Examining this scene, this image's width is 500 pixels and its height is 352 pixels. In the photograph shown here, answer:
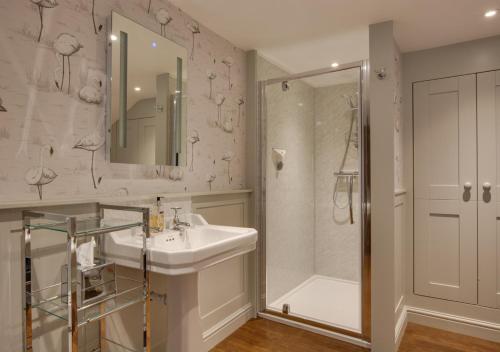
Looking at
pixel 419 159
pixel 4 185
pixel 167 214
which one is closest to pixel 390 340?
pixel 419 159

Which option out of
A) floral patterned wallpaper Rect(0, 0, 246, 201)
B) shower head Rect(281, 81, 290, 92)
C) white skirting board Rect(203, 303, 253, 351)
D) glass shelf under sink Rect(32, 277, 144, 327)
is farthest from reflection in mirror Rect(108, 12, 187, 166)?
white skirting board Rect(203, 303, 253, 351)

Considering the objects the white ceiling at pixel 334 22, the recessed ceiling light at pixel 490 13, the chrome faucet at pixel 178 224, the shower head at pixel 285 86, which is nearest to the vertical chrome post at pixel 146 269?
the chrome faucet at pixel 178 224

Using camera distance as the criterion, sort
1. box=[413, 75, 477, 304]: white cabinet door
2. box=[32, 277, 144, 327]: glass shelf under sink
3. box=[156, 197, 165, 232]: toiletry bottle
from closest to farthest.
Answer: box=[32, 277, 144, 327]: glass shelf under sink, box=[156, 197, 165, 232]: toiletry bottle, box=[413, 75, 477, 304]: white cabinet door

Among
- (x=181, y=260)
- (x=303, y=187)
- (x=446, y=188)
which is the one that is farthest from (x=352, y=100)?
(x=181, y=260)

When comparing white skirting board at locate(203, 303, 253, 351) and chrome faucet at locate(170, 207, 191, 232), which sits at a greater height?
chrome faucet at locate(170, 207, 191, 232)

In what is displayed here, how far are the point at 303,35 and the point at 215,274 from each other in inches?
77.8

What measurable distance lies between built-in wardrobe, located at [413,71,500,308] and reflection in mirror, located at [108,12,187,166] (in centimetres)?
206

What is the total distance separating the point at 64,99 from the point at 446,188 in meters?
2.84

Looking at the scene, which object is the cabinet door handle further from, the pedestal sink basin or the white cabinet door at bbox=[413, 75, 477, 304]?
the pedestal sink basin

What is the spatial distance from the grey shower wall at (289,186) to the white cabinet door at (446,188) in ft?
3.09

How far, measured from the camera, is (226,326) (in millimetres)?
2461

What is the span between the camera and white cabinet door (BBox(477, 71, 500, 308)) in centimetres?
249

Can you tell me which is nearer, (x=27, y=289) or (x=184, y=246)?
(x=27, y=289)

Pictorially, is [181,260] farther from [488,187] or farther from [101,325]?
[488,187]
